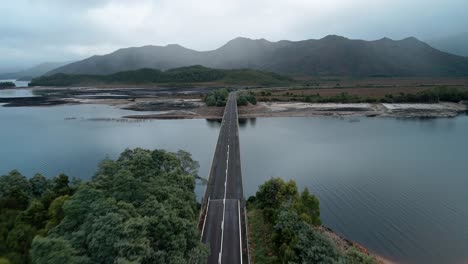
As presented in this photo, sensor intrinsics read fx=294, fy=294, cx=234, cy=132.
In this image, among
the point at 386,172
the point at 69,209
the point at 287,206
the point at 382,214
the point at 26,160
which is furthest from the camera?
the point at 26,160

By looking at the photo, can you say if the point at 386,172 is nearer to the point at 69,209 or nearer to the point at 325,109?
the point at 69,209

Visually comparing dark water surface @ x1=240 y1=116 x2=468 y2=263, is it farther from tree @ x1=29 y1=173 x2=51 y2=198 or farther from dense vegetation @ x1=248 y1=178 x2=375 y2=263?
tree @ x1=29 y1=173 x2=51 y2=198

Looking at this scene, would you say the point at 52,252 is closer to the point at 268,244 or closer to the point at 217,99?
the point at 268,244

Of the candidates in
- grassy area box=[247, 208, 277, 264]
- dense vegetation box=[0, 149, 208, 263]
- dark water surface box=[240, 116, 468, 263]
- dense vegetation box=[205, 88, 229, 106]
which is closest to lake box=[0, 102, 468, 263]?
dark water surface box=[240, 116, 468, 263]

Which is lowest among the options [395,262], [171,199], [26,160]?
[395,262]

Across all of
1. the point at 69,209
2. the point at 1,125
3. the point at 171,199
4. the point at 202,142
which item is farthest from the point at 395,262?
the point at 1,125
